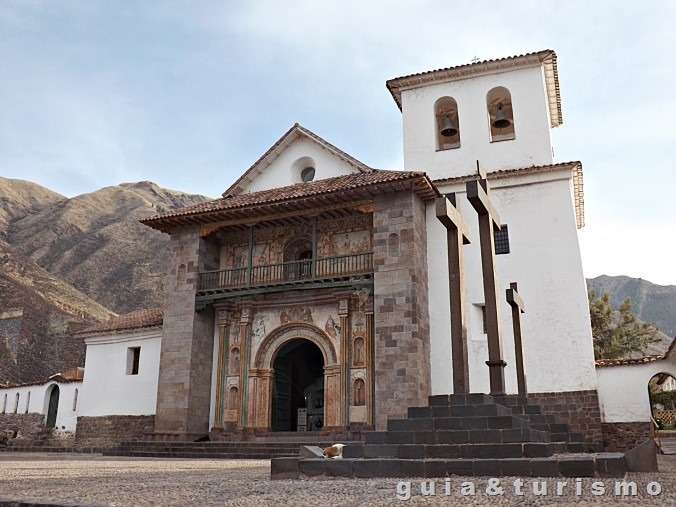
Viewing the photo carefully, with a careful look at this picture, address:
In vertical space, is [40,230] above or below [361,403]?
above

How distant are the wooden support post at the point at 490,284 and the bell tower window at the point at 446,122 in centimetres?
777

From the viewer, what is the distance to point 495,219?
923cm

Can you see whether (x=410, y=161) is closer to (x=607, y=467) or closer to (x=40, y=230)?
(x=607, y=467)

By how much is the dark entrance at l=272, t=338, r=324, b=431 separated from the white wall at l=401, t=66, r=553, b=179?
580 cm

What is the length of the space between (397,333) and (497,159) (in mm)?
5313

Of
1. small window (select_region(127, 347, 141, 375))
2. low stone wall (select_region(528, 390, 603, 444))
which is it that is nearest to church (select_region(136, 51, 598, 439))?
low stone wall (select_region(528, 390, 603, 444))

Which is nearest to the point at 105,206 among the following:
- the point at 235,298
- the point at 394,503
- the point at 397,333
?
the point at 235,298

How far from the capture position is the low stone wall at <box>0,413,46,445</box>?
64.3ft

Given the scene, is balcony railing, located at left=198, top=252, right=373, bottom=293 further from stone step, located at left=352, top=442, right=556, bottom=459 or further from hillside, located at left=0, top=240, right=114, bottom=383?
hillside, located at left=0, top=240, right=114, bottom=383

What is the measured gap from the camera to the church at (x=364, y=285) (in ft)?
45.0

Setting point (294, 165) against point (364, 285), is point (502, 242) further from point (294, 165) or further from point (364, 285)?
point (294, 165)

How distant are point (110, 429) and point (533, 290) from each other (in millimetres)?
11896

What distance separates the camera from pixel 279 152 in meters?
17.7

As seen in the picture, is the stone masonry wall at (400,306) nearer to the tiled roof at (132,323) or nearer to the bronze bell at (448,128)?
the bronze bell at (448,128)
